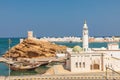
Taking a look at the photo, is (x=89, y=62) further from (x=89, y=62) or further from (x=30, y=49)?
(x=30, y=49)

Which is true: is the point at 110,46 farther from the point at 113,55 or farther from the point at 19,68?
the point at 19,68

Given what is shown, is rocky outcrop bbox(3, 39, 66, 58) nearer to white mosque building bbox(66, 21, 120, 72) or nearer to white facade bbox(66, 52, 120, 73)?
white mosque building bbox(66, 21, 120, 72)

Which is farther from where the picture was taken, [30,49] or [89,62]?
[30,49]

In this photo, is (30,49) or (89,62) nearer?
(89,62)

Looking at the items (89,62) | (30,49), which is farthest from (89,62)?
(30,49)

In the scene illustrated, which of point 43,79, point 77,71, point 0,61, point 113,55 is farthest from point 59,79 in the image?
point 0,61

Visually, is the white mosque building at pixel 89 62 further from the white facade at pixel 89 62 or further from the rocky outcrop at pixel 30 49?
the rocky outcrop at pixel 30 49

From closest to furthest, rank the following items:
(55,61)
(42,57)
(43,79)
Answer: (43,79)
(55,61)
(42,57)

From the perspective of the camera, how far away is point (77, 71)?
58656 millimetres

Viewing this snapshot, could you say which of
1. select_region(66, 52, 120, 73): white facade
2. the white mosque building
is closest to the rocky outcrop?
the white mosque building

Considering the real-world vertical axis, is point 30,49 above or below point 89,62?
above

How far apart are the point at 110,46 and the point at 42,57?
84.7 ft

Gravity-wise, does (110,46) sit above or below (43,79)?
above

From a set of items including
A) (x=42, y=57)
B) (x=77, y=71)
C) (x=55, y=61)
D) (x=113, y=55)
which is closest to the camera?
(x=77, y=71)
